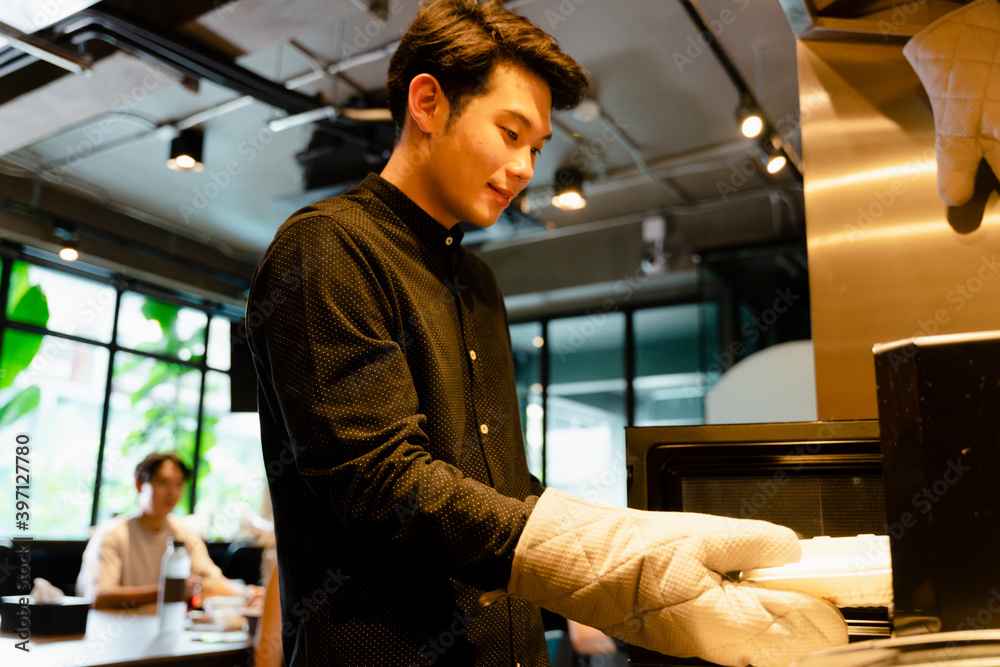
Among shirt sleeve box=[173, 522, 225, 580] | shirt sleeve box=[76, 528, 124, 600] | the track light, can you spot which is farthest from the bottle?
the track light

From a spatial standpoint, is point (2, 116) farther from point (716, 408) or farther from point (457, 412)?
point (457, 412)

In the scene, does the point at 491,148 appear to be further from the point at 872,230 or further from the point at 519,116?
the point at 872,230

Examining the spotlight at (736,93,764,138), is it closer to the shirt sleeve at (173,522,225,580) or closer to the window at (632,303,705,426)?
the shirt sleeve at (173,522,225,580)

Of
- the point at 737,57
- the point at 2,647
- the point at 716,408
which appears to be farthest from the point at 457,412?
the point at 737,57

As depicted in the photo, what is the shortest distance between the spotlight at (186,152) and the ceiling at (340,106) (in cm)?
18

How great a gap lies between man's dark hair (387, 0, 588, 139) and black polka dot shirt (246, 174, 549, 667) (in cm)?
21

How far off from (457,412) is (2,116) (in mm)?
4413

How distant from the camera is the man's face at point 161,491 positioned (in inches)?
166

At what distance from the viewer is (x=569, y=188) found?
5.10 metres

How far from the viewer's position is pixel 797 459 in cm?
104

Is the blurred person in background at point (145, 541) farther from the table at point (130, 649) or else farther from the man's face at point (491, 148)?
the man's face at point (491, 148)

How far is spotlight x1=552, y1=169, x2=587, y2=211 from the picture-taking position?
511 centimetres

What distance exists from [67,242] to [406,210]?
21.8 ft

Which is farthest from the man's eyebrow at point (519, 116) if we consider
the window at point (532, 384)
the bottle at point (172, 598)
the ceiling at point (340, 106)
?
the window at point (532, 384)
